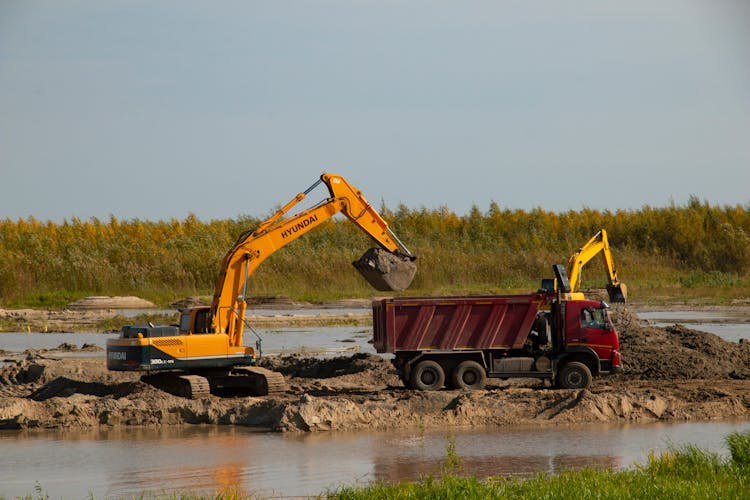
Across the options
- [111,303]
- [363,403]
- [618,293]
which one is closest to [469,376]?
[363,403]

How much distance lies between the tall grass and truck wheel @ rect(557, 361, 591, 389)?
26.9 meters

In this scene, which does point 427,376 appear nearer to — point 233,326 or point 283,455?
point 233,326

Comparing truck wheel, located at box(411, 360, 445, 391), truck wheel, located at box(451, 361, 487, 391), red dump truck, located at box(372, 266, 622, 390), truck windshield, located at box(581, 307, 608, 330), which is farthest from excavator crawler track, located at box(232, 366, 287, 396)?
truck windshield, located at box(581, 307, 608, 330)

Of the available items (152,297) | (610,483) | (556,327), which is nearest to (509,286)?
(152,297)

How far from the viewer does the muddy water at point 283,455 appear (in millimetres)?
13211

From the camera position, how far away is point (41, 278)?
5131 cm

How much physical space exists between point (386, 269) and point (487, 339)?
241 cm

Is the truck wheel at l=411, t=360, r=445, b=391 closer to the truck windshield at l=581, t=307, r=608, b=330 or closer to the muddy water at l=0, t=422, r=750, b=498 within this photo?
the truck windshield at l=581, t=307, r=608, b=330

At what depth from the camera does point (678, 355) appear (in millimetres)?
24297

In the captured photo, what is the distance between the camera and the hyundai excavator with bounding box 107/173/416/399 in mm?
20109

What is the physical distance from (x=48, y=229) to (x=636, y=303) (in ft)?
102

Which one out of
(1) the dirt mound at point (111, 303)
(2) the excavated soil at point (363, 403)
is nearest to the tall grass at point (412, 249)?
(1) the dirt mound at point (111, 303)

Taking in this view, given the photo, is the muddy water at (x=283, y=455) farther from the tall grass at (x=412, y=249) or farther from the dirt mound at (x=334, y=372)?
the tall grass at (x=412, y=249)

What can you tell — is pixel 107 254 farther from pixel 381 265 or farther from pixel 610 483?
pixel 610 483
